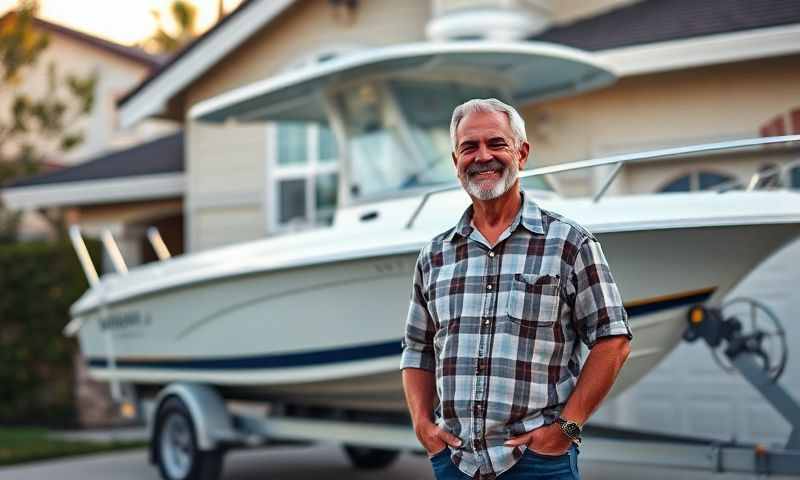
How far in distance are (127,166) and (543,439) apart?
1357 centimetres

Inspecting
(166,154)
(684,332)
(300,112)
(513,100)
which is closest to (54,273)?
(166,154)

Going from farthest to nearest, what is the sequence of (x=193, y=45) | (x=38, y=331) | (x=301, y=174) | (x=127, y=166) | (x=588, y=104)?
(x=127, y=166) → (x=38, y=331) → (x=193, y=45) → (x=301, y=174) → (x=588, y=104)

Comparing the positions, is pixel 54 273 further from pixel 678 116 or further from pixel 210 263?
pixel 678 116

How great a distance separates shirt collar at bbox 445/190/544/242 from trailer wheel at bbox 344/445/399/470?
19.6 ft

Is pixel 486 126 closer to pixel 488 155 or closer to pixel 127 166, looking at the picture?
pixel 488 155

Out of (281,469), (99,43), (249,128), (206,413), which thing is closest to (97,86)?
(99,43)

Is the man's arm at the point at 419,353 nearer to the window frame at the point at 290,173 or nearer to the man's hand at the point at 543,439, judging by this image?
the man's hand at the point at 543,439

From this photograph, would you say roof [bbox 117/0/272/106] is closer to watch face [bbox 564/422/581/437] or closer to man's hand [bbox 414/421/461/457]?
man's hand [bbox 414/421/461/457]

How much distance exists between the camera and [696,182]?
9.93 metres

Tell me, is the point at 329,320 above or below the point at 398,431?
above

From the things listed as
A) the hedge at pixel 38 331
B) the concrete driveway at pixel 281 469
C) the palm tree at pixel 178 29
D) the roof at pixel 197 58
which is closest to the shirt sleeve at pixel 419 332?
the concrete driveway at pixel 281 469

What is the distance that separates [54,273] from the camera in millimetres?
13812

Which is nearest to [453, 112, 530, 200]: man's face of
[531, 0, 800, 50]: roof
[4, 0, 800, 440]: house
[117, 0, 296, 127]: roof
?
[4, 0, 800, 440]: house

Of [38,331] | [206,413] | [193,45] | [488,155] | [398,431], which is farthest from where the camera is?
[38,331]
